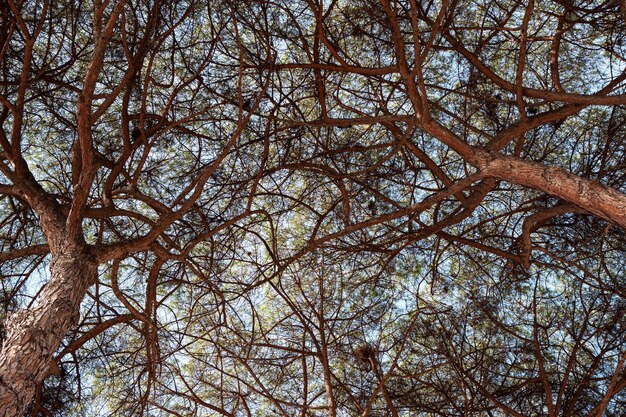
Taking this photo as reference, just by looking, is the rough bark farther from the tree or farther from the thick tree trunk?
the thick tree trunk

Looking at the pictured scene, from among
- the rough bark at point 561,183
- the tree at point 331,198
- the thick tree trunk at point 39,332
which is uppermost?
the tree at point 331,198

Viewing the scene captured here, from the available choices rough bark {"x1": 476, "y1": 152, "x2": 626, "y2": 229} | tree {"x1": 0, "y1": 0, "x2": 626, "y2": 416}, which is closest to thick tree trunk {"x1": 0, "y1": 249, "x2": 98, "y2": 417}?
tree {"x1": 0, "y1": 0, "x2": 626, "y2": 416}

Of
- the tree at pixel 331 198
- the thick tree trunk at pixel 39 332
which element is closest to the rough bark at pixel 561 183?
the tree at pixel 331 198

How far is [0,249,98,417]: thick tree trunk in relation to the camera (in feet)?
6.78

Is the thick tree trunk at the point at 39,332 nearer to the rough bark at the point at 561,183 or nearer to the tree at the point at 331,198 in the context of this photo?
the tree at the point at 331,198

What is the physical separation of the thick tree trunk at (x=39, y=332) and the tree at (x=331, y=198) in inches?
29.8

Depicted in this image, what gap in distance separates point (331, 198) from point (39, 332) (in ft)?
7.46

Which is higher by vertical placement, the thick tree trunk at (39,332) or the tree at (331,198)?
the tree at (331,198)

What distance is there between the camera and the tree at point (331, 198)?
3.45 m

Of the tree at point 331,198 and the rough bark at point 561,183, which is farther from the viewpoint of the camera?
the tree at point 331,198

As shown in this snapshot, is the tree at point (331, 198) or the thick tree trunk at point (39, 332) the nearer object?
the thick tree trunk at point (39, 332)

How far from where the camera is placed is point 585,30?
3.71 m

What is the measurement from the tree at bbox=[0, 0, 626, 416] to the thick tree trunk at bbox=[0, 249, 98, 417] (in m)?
0.76

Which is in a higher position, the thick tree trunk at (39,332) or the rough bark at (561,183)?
the rough bark at (561,183)
